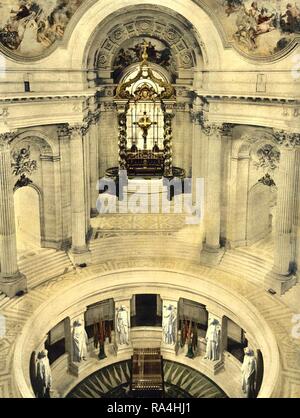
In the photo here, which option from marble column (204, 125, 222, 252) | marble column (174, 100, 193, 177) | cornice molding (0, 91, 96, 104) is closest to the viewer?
cornice molding (0, 91, 96, 104)

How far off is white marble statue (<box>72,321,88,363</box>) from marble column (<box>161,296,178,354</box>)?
4.10 meters

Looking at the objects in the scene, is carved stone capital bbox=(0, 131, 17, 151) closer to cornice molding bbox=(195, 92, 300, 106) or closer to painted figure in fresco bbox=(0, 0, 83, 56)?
painted figure in fresco bbox=(0, 0, 83, 56)

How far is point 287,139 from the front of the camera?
22.1 meters

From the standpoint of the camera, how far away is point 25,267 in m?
25.0

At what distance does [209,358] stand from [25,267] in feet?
33.4

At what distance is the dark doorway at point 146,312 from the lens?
26.4m

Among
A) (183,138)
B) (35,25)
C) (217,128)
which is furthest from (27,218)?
(217,128)

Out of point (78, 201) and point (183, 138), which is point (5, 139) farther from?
point (183, 138)

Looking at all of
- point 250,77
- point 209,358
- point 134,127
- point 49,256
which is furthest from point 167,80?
point 209,358

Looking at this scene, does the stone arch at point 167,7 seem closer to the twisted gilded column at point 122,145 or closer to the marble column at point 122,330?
the twisted gilded column at point 122,145

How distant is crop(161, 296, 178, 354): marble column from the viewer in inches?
968

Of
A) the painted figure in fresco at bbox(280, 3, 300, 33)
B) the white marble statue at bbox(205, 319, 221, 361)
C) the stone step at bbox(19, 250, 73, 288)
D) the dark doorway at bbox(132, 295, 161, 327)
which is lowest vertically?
the white marble statue at bbox(205, 319, 221, 361)

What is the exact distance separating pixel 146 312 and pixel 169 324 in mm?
2804

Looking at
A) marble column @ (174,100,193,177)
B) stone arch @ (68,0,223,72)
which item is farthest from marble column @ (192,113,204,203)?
stone arch @ (68,0,223,72)
